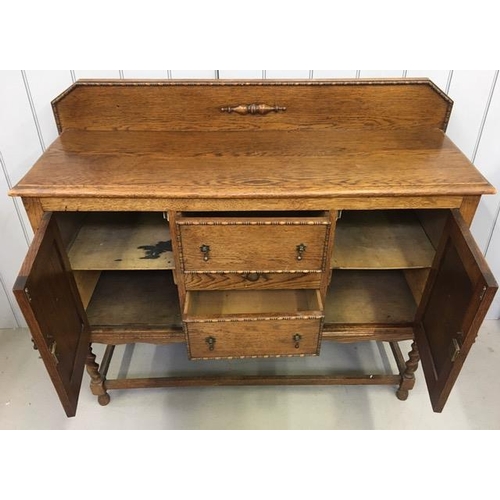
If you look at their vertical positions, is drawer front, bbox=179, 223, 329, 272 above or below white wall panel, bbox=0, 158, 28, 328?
above

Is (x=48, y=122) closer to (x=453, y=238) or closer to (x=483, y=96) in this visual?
(x=453, y=238)

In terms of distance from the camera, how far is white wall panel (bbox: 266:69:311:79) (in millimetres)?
1255

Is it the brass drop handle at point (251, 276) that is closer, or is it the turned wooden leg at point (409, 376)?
the brass drop handle at point (251, 276)

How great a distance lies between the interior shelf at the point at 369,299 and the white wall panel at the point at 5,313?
4.12 ft

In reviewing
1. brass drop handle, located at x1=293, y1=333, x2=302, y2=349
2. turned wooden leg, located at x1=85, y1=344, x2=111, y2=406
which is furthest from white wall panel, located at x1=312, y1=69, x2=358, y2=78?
turned wooden leg, located at x1=85, y1=344, x2=111, y2=406

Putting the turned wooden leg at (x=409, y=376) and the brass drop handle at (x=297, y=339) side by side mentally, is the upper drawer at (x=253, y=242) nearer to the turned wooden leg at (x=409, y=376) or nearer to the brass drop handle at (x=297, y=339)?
the brass drop handle at (x=297, y=339)

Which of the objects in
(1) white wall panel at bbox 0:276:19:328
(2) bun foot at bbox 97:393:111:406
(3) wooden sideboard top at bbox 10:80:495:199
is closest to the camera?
(3) wooden sideboard top at bbox 10:80:495:199

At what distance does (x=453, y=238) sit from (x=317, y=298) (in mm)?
369

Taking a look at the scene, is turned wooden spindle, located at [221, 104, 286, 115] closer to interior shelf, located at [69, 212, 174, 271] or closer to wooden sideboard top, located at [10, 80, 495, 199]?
wooden sideboard top, located at [10, 80, 495, 199]

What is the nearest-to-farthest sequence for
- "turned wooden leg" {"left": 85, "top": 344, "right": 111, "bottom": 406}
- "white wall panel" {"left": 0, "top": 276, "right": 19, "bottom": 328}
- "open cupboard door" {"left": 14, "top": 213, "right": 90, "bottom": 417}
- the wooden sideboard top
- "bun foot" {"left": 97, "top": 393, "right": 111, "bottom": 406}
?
"open cupboard door" {"left": 14, "top": 213, "right": 90, "bottom": 417}, the wooden sideboard top, "turned wooden leg" {"left": 85, "top": 344, "right": 111, "bottom": 406}, "bun foot" {"left": 97, "top": 393, "right": 111, "bottom": 406}, "white wall panel" {"left": 0, "top": 276, "right": 19, "bottom": 328}

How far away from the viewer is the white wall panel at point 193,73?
125 centimetres

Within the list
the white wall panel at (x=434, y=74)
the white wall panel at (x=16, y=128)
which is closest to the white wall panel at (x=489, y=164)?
the white wall panel at (x=434, y=74)

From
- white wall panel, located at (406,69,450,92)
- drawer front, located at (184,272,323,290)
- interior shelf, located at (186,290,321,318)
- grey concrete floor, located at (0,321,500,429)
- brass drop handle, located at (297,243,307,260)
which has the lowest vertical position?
grey concrete floor, located at (0,321,500,429)

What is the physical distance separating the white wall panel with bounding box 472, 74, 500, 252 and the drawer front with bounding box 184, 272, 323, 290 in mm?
751
